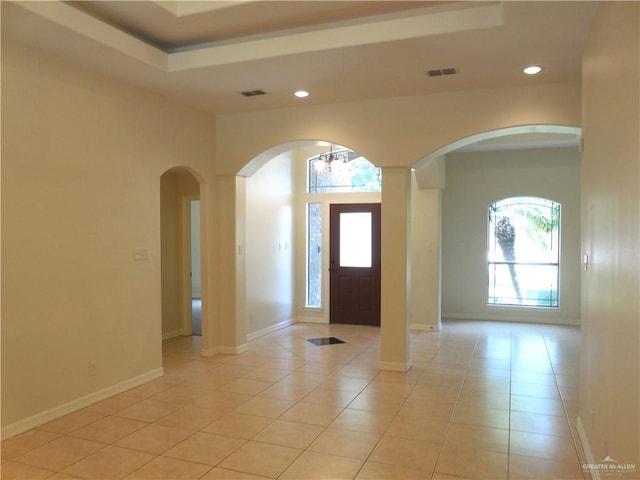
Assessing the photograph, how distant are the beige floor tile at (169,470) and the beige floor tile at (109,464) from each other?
66 mm

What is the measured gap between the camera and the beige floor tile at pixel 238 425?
11.7 feet

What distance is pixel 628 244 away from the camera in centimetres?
206

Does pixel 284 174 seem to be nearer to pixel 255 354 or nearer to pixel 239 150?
pixel 239 150

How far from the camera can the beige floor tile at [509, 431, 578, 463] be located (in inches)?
125

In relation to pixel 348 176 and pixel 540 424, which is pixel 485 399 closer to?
pixel 540 424

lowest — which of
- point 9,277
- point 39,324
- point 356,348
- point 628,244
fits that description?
point 356,348

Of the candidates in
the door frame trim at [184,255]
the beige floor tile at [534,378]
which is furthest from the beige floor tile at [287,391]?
the door frame trim at [184,255]

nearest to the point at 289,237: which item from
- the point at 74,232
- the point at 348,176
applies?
the point at 348,176

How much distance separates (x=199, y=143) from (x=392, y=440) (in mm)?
3935

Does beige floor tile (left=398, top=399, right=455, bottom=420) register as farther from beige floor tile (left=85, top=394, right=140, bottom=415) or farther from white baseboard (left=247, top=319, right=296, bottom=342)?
white baseboard (left=247, top=319, right=296, bottom=342)

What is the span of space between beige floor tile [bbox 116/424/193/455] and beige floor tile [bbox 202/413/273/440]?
208 millimetres

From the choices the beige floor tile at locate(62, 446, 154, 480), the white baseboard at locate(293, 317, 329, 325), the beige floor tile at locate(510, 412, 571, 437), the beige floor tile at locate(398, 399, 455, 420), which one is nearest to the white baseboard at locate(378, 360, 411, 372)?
the beige floor tile at locate(398, 399, 455, 420)

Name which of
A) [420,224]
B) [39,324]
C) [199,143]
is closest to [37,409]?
[39,324]

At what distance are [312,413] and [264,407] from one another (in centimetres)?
44
